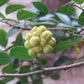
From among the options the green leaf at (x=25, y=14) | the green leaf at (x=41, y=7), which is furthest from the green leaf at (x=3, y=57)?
the green leaf at (x=41, y=7)

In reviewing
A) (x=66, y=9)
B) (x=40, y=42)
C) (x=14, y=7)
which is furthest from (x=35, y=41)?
(x=66, y=9)

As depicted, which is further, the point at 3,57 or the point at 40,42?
the point at 3,57

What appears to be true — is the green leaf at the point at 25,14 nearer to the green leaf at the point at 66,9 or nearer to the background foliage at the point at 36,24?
the background foliage at the point at 36,24

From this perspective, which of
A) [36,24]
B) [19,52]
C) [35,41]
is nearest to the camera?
[35,41]

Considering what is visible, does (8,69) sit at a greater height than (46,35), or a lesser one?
lesser

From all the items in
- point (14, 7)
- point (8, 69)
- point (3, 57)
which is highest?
point (14, 7)

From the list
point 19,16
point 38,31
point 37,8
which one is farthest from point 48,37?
point 37,8

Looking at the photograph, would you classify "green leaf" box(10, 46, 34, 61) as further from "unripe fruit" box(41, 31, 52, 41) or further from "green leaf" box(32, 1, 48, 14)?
"green leaf" box(32, 1, 48, 14)

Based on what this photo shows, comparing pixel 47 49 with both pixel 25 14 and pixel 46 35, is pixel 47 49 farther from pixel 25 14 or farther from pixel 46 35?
pixel 25 14
